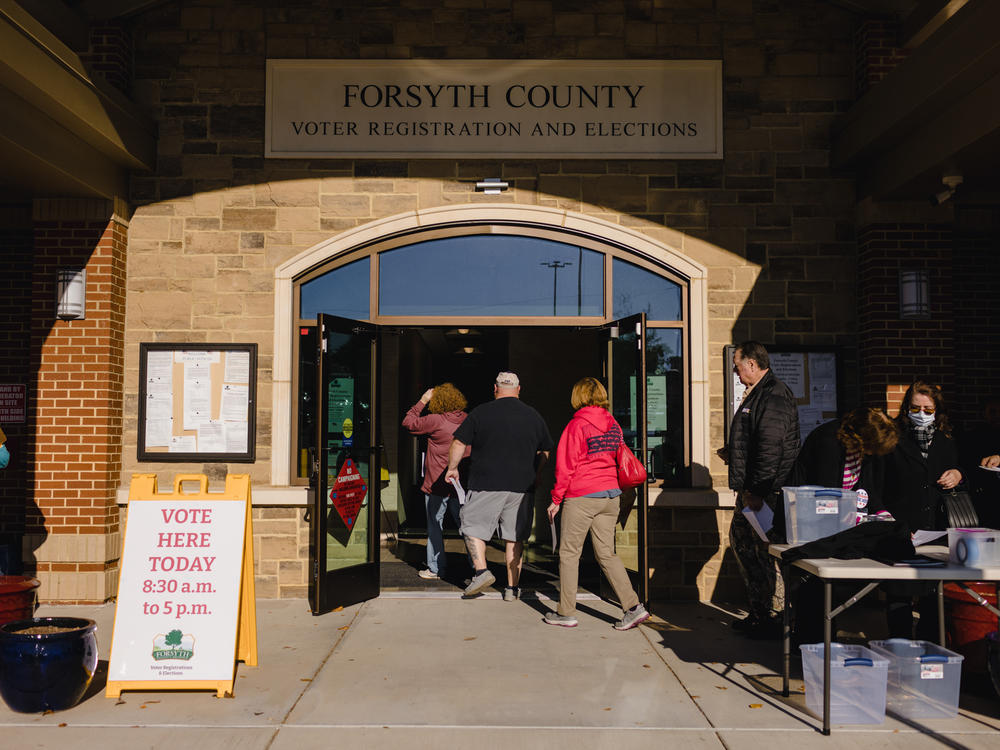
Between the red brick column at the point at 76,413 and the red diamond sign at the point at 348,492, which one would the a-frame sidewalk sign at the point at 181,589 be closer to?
the red diamond sign at the point at 348,492

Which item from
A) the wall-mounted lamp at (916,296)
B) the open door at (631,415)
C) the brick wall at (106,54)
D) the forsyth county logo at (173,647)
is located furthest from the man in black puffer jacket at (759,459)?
the brick wall at (106,54)

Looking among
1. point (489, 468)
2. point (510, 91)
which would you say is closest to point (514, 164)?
point (510, 91)

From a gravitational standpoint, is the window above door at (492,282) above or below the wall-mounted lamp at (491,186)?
below

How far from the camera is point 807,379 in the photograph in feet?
22.8

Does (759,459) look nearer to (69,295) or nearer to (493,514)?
(493,514)

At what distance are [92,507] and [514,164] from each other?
14.6 feet

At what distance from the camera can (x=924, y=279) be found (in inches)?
262

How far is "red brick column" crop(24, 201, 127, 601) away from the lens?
653cm

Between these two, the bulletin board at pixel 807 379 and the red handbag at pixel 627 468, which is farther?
the bulletin board at pixel 807 379

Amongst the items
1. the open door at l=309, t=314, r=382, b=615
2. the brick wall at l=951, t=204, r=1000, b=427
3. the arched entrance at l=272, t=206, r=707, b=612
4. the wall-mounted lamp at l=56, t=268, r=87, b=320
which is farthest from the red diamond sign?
the brick wall at l=951, t=204, r=1000, b=427

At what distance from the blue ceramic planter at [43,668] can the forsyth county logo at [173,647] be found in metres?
0.33

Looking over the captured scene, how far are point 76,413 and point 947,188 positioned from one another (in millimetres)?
7054

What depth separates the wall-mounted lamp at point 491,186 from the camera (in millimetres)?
7059

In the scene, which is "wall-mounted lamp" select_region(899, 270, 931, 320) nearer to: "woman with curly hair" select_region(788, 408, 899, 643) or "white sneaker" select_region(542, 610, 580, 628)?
"woman with curly hair" select_region(788, 408, 899, 643)
